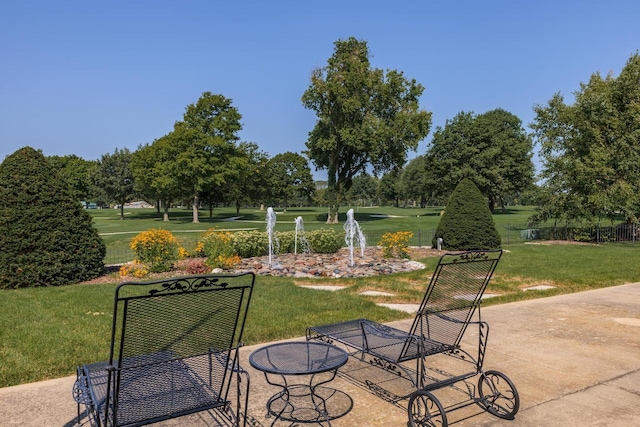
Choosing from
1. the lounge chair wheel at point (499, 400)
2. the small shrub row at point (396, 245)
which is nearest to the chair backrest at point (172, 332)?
the lounge chair wheel at point (499, 400)

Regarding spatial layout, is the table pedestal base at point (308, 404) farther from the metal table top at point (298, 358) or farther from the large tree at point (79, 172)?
the large tree at point (79, 172)

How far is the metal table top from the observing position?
3441 mm

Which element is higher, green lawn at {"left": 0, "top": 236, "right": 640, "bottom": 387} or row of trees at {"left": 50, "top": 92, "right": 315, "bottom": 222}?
row of trees at {"left": 50, "top": 92, "right": 315, "bottom": 222}

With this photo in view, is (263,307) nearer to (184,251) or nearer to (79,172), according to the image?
(184,251)

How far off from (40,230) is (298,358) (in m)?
8.84

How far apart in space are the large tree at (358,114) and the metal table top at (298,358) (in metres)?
35.9

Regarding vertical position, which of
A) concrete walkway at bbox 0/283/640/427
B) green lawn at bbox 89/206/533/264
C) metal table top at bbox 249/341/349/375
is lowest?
green lawn at bbox 89/206/533/264

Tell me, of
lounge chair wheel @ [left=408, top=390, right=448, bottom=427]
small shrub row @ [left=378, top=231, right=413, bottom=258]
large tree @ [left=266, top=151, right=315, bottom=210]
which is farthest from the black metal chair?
large tree @ [left=266, top=151, right=315, bottom=210]

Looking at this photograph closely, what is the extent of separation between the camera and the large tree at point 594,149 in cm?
2166

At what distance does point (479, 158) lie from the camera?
5266 cm

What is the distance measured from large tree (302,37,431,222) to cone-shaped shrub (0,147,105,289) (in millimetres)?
30138

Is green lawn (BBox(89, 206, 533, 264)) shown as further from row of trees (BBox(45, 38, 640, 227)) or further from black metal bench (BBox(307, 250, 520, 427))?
black metal bench (BBox(307, 250, 520, 427))

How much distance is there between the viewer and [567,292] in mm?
10039

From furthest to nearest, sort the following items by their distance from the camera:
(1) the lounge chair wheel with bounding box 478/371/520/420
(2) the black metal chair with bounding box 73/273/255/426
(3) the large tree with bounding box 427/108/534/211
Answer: (3) the large tree with bounding box 427/108/534/211 < (1) the lounge chair wheel with bounding box 478/371/520/420 < (2) the black metal chair with bounding box 73/273/255/426
